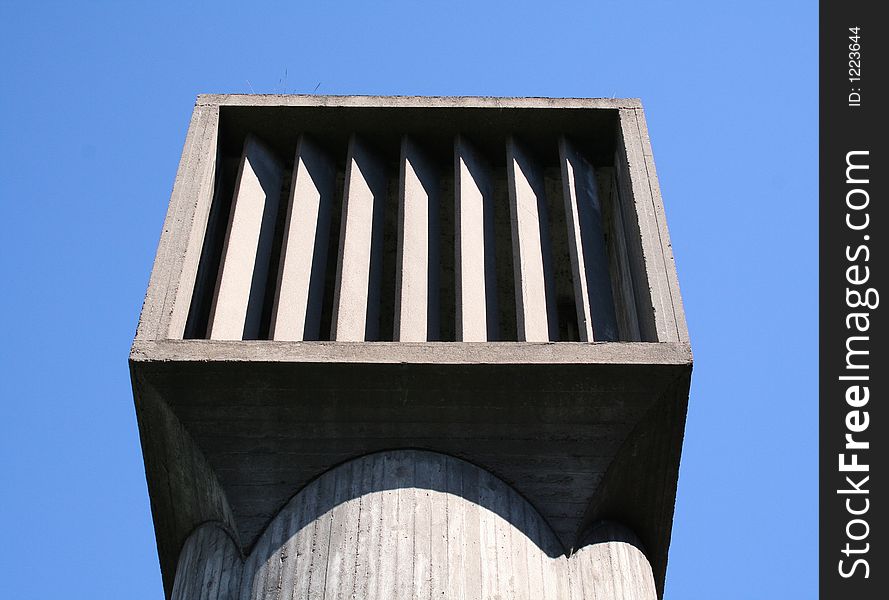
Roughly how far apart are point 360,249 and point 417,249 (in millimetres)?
490

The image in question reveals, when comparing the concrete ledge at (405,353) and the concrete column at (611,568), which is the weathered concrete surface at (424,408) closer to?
the concrete ledge at (405,353)

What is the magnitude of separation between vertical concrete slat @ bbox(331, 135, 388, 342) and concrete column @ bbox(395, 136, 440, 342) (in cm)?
28

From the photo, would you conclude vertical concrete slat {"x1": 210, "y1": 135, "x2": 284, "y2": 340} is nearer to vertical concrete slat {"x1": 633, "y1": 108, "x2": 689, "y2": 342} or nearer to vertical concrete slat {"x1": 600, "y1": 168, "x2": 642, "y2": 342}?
vertical concrete slat {"x1": 600, "y1": 168, "x2": 642, "y2": 342}

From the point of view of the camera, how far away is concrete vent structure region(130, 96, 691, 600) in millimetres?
8070

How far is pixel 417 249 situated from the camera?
1005 centimetres

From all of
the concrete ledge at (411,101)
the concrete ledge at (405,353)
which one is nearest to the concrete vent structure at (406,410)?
the concrete ledge at (405,353)

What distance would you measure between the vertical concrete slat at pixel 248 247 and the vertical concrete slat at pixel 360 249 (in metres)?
0.70

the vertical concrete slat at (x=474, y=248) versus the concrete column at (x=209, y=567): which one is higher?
the vertical concrete slat at (x=474, y=248)

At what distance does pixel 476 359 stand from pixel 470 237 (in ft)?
7.10

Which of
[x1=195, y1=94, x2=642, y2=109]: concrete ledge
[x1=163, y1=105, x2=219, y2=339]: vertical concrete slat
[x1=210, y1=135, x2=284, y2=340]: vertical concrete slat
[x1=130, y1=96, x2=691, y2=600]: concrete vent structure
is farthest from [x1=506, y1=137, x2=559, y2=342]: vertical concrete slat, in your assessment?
[x1=163, y1=105, x2=219, y2=339]: vertical concrete slat

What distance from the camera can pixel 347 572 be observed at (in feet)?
25.5

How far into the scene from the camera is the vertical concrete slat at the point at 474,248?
9359mm

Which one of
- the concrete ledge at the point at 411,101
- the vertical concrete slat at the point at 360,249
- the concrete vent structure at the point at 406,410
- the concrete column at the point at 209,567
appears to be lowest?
the concrete column at the point at 209,567
